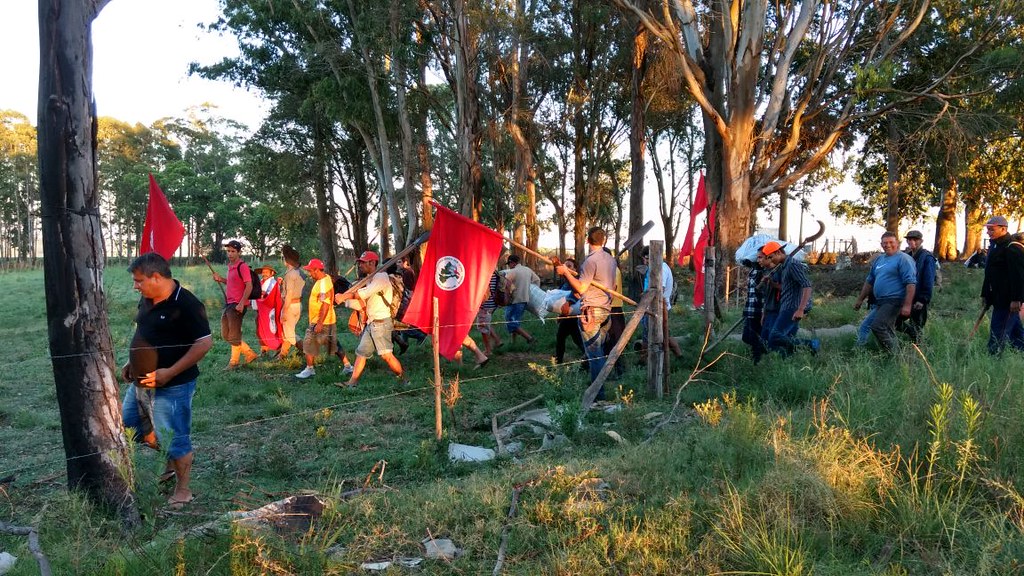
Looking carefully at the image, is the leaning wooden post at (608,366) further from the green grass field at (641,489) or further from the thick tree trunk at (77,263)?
the thick tree trunk at (77,263)

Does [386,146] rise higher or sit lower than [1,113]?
lower

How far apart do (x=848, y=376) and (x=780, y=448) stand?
2.16 m

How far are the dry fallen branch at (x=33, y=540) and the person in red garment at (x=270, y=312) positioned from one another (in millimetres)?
6314

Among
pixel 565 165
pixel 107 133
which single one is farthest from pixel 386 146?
pixel 107 133

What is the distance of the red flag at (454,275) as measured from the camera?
7.10 meters

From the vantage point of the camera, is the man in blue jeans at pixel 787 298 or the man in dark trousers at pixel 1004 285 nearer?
the man in dark trousers at pixel 1004 285

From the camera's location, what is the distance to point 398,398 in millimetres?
8172

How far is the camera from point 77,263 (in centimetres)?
409

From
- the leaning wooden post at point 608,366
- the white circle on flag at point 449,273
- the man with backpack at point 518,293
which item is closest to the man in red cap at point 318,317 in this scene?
the white circle on flag at point 449,273

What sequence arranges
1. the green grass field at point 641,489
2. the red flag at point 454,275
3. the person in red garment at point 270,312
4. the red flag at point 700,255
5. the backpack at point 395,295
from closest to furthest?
the green grass field at point 641,489
the red flag at point 454,275
the backpack at point 395,295
the person in red garment at point 270,312
the red flag at point 700,255

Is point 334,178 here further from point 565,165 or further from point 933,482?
point 933,482

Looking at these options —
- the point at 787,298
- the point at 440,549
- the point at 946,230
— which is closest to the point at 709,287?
the point at 787,298

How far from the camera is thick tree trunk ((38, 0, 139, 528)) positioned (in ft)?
13.2

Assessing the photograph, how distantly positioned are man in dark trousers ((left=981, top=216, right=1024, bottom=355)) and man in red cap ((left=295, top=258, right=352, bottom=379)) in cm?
783
